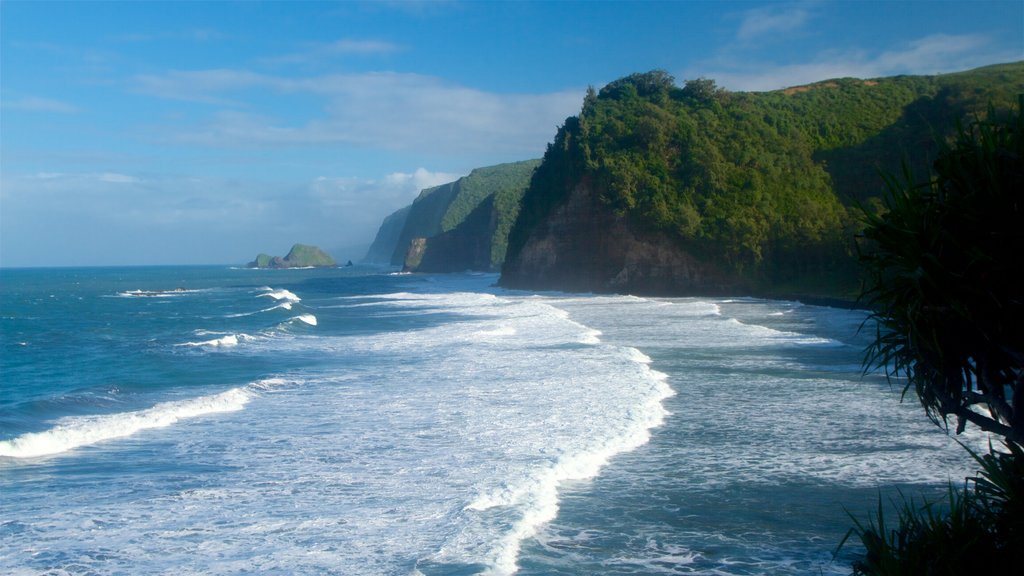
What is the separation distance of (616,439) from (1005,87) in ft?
179

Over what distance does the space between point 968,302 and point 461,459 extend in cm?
709

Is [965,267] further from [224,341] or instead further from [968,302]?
[224,341]

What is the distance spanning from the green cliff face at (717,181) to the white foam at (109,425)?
114 feet

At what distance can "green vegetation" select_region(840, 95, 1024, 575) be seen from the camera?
13.2 feet

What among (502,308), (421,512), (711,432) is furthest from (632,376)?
(502,308)

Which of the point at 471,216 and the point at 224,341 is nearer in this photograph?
the point at 224,341

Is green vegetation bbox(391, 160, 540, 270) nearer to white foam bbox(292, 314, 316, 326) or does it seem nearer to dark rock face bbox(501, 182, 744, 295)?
dark rock face bbox(501, 182, 744, 295)

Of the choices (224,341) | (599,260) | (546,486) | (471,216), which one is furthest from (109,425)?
(471,216)

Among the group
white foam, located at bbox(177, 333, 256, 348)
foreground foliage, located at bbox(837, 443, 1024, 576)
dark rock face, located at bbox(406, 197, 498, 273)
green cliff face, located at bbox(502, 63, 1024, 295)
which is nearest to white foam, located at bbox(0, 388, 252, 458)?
white foam, located at bbox(177, 333, 256, 348)

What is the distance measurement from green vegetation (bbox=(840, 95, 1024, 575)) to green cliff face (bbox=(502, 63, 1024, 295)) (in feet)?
130

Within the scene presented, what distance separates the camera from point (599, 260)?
54156 mm

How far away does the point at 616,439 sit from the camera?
11.1 meters

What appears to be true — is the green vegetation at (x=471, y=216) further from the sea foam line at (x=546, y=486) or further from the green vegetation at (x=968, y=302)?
the green vegetation at (x=968, y=302)

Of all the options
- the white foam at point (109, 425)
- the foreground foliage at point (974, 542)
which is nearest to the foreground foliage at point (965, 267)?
the foreground foliage at point (974, 542)
